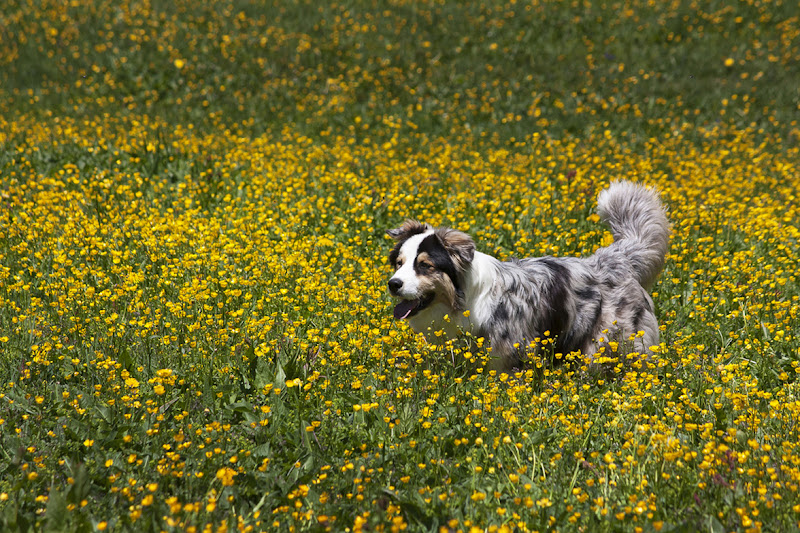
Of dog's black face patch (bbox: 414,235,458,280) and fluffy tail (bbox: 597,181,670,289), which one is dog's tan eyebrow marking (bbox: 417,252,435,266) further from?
fluffy tail (bbox: 597,181,670,289)

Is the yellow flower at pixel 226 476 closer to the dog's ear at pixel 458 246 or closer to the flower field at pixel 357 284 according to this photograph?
the flower field at pixel 357 284

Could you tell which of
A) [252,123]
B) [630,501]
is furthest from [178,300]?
[252,123]

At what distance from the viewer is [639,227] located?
5047 mm

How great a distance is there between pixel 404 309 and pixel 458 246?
0.59 meters

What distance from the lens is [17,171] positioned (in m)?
8.12

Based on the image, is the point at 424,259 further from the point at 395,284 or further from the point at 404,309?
the point at 404,309

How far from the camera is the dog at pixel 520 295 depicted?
4.33 metres

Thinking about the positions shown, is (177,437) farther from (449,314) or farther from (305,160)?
(305,160)

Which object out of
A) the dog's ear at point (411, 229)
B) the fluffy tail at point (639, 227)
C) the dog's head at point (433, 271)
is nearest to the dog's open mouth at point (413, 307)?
the dog's head at point (433, 271)

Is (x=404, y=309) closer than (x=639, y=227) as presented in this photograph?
Yes

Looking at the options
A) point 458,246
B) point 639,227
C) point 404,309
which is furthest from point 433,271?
point 639,227

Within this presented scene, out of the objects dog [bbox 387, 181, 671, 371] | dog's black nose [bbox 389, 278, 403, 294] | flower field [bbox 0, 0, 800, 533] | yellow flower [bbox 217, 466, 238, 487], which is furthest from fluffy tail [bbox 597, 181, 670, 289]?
yellow flower [bbox 217, 466, 238, 487]

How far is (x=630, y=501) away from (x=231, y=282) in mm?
3427

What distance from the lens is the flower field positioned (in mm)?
2977
